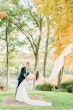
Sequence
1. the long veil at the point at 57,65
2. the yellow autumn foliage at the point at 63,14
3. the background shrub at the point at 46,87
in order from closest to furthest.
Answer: the yellow autumn foliage at the point at 63,14
the long veil at the point at 57,65
the background shrub at the point at 46,87

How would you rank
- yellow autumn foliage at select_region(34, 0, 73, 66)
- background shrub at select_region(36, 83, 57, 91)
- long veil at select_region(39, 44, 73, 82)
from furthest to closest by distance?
1. background shrub at select_region(36, 83, 57, 91)
2. long veil at select_region(39, 44, 73, 82)
3. yellow autumn foliage at select_region(34, 0, 73, 66)

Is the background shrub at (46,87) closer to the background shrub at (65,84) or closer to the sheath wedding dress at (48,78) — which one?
the background shrub at (65,84)

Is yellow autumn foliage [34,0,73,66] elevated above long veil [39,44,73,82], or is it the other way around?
yellow autumn foliage [34,0,73,66]

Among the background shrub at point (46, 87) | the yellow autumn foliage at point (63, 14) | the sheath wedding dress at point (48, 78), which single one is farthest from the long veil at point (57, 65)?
the background shrub at point (46, 87)

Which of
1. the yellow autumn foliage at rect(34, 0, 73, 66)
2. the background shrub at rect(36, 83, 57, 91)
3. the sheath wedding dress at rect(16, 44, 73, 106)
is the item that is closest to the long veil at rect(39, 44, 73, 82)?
the sheath wedding dress at rect(16, 44, 73, 106)

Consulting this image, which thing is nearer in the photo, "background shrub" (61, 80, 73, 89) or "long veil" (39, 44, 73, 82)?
"long veil" (39, 44, 73, 82)

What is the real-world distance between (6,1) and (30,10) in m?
2.43

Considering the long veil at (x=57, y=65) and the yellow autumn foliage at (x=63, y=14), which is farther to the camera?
the long veil at (x=57, y=65)

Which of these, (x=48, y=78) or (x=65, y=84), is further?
(x=65, y=84)

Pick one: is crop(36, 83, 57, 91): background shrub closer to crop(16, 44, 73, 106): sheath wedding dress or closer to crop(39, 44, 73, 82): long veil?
crop(16, 44, 73, 106): sheath wedding dress

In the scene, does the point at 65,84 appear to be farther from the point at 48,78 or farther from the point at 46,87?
the point at 48,78

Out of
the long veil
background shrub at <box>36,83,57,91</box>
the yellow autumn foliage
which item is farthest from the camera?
background shrub at <box>36,83,57,91</box>

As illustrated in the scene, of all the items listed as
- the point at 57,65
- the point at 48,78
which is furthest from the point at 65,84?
the point at 57,65

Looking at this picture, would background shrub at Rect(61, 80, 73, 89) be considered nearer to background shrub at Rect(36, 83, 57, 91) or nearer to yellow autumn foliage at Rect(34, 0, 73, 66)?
background shrub at Rect(36, 83, 57, 91)
